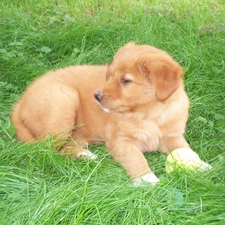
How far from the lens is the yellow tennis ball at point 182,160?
3496 millimetres

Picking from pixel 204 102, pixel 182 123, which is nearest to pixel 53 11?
pixel 204 102

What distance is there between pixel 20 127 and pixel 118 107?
98 centimetres

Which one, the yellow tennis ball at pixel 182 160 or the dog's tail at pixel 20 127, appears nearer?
the yellow tennis ball at pixel 182 160

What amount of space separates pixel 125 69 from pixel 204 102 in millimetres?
1368

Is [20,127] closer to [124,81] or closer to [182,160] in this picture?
[124,81]

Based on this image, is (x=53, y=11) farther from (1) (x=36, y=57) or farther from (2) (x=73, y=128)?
(2) (x=73, y=128)

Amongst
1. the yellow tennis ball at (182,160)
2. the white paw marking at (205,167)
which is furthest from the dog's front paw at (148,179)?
the white paw marking at (205,167)

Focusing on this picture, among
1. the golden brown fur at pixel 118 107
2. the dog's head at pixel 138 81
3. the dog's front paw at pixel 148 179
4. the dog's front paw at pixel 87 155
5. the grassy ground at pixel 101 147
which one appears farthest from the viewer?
the dog's front paw at pixel 87 155

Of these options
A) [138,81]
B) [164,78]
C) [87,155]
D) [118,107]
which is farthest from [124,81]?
[87,155]

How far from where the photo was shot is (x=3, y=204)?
312cm

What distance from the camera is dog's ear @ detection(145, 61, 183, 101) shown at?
141 inches

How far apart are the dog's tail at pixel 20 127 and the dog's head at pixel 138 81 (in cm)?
77

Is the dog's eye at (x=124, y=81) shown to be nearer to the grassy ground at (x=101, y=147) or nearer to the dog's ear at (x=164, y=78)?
the dog's ear at (x=164, y=78)

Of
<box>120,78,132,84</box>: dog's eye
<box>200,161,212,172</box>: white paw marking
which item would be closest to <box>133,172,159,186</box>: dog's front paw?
<box>200,161,212,172</box>: white paw marking
